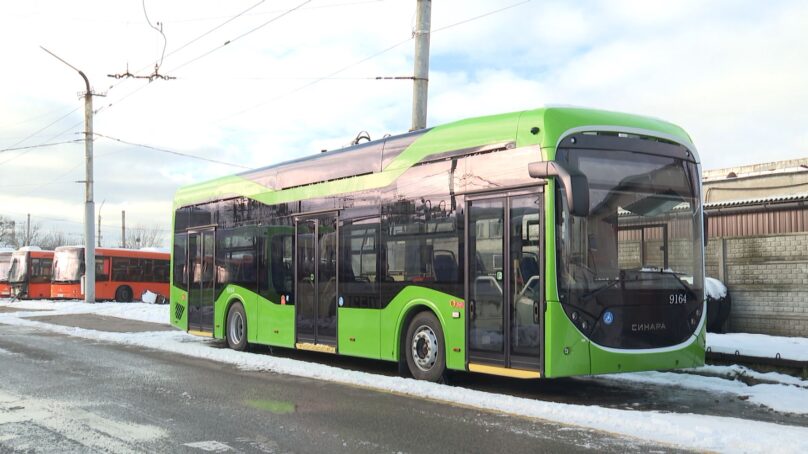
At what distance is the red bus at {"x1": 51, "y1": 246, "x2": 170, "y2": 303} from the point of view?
127ft

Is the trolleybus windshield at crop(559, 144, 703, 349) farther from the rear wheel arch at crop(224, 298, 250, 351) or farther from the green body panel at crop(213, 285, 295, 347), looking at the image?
the rear wheel arch at crop(224, 298, 250, 351)

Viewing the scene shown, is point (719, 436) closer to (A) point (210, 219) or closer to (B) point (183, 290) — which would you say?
(A) point (210, 219)

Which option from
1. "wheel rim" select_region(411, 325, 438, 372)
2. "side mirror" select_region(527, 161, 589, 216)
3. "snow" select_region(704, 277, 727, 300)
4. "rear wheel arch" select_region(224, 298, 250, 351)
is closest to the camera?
"side mirror" select_region(527, 161, 589, 216)

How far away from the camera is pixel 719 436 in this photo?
640 cm

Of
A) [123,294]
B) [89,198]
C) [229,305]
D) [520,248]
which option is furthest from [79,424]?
[123,294]

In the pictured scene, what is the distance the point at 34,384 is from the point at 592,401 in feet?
24.3

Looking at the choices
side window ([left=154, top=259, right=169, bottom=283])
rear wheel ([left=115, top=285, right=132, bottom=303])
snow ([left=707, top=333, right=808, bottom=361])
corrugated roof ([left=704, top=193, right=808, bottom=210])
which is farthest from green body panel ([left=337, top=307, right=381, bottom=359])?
side window ([left=154, top=259, right=169, bottom=283])

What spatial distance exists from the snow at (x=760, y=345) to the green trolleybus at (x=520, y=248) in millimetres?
2793

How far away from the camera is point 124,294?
39469mm

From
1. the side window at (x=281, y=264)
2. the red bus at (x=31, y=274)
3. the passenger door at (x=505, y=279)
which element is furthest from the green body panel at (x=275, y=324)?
the red bus at (x=31, y=274)

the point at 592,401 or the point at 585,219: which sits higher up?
the point at 585,219

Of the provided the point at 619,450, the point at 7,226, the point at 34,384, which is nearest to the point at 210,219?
the point at 34,384

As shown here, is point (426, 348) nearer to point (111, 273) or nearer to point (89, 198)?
point (89, 198)

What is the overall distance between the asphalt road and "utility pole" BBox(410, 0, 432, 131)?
23.6 feet
